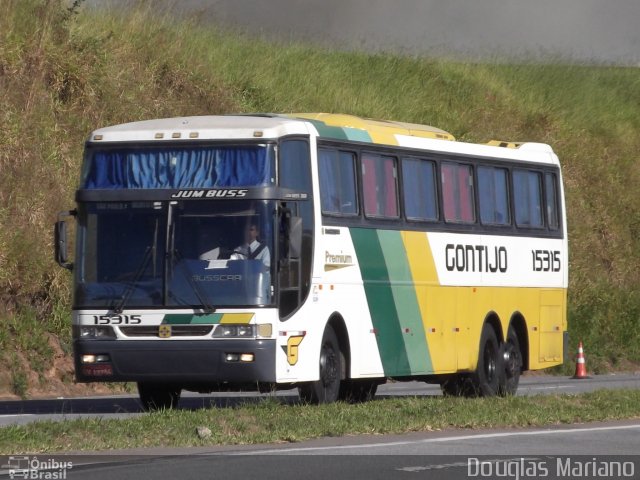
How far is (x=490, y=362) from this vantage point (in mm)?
23781

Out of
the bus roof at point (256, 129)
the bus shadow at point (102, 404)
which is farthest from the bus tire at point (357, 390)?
the bus roof at point (256, 129)

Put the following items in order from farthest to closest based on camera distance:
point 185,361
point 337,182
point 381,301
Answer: point 381,301 < point 337,182 < point 185,361

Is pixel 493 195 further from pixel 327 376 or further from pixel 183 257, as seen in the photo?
pixel 183 257

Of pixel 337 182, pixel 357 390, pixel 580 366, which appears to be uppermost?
pixel 337 182

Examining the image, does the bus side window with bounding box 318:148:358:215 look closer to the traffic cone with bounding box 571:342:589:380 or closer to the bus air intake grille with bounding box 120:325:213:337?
the bus air intake grille with bounding box 120:325:213:337

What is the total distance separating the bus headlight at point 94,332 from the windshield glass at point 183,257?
26 cm

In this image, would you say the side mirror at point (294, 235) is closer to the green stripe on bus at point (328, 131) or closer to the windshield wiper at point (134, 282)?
the windshield wiper at point (134, 282)

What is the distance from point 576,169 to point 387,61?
24.7ft

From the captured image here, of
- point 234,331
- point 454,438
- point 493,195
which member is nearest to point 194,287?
point 234,331

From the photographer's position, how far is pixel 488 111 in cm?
5097

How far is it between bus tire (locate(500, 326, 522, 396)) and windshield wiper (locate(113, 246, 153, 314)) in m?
7.37

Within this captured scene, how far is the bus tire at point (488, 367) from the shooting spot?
77.2 ft

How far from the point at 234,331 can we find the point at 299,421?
2.63m

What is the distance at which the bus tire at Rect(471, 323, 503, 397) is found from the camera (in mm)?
23516
